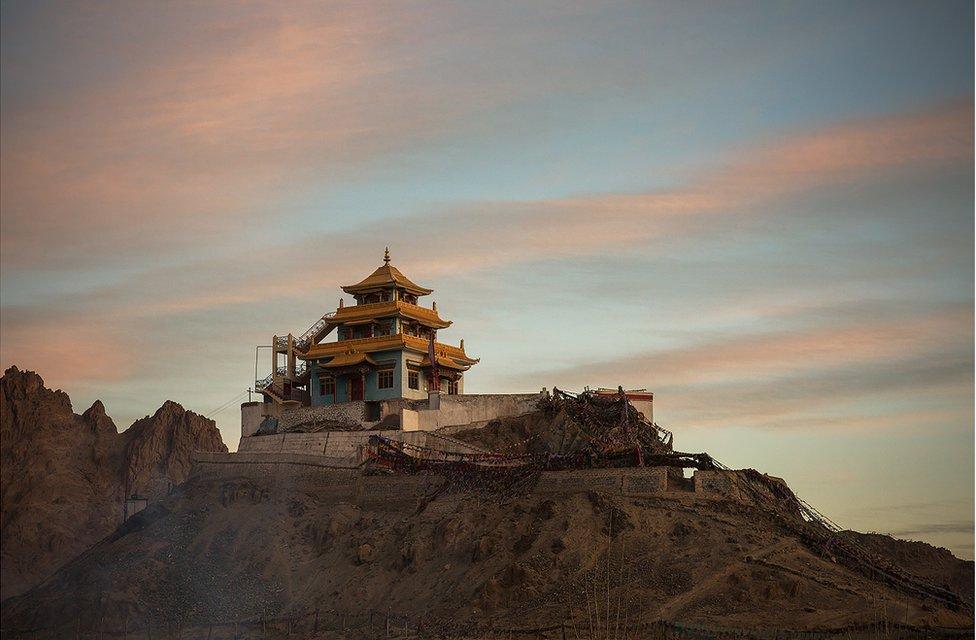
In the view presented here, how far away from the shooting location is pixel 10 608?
76.0 metres

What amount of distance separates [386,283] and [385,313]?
7.08 ft

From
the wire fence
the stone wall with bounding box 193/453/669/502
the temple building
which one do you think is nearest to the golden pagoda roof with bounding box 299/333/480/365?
the temple building

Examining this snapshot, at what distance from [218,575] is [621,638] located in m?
21.8

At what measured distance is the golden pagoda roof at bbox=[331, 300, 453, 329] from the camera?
319ft

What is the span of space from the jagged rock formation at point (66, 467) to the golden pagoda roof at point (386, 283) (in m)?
17.0

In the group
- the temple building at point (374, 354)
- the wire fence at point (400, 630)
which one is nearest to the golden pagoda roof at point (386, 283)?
the temple building at point (374, 354)

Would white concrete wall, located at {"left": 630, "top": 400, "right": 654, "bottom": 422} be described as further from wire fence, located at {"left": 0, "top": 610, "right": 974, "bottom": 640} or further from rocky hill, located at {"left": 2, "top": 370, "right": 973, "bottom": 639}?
wire fence, located at {"left": 0, "top": 610, "right": 974, "bottom": 640}

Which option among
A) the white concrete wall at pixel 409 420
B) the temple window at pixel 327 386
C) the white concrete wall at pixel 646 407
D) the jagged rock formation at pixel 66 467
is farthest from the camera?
the temple window at pixel 327 386

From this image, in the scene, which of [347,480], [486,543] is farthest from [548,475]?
[347,480]

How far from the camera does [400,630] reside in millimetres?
69625

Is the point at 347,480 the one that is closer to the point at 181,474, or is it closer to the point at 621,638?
the point at 621,638

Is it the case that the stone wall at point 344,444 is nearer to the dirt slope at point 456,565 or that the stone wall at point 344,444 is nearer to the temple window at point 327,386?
the dirt slope at point 456,565

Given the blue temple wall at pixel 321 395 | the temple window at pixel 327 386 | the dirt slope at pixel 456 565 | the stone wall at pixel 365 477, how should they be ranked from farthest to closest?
the temple window at pixel 327 386 → the blue temple wall at pixel 321 395 → the stone wall at pixel 365 477 → the dirt slope at pixel 456 565

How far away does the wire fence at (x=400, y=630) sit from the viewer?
6253cm
